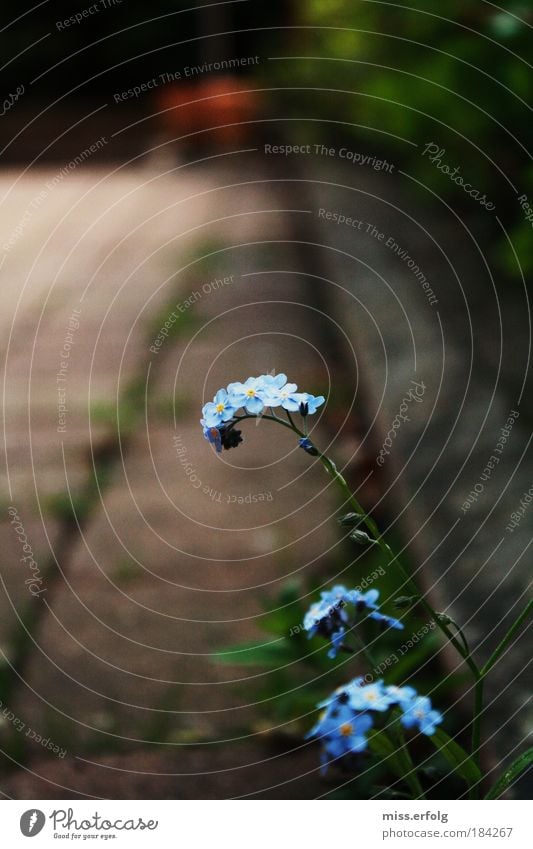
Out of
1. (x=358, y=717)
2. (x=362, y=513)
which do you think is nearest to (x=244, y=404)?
(x=362, y=513)

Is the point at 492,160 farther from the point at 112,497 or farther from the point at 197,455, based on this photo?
the point at 112,497

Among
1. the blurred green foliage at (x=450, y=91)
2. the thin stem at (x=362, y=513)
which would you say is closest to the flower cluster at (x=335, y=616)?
the thin stem at (x=362, y=513)

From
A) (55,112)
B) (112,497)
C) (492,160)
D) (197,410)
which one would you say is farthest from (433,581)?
(55,112)

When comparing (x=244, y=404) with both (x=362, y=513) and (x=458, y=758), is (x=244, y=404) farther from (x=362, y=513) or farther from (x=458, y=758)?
(x=458, y=758)

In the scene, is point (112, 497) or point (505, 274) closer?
point (112, 497)

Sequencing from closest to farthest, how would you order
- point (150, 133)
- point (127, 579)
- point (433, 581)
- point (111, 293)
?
point (433, 581)
point (127, 579)
point (111, 293)
point (150, 133)
